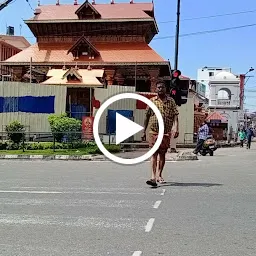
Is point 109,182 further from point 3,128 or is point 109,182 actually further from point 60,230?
point 3,128

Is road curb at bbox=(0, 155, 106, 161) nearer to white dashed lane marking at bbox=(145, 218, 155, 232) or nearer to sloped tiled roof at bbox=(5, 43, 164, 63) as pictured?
white dashed lane marking at bbox=(145, 218, 155, 232)

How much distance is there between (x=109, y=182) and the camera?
10953mm

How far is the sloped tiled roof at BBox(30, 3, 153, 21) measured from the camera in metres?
44.1

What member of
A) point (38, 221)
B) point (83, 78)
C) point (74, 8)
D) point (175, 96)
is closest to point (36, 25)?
point (74, 8)

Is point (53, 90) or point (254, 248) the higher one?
point (53, 90)

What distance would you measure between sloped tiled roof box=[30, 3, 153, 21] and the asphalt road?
34.7m

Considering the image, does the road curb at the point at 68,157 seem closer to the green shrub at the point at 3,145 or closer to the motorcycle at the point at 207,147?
the green shrub at the point at 3,145

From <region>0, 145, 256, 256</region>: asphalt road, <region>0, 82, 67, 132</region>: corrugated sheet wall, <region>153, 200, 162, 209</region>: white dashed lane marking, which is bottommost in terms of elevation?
<region>0, 145, 256, 256</region>: asphalt road


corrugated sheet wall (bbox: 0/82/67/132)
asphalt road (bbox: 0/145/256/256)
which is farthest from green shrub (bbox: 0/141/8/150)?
asphalt road (bbox: 0/145/256/256)

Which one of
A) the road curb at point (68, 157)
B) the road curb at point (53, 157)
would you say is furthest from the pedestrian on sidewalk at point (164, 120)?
the road curb at point (53, 157)

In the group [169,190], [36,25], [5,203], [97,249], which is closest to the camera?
[97,249]

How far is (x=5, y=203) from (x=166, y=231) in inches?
127

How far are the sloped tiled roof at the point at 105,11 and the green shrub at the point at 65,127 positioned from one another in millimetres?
20029

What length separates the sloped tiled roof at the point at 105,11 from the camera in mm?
44125
